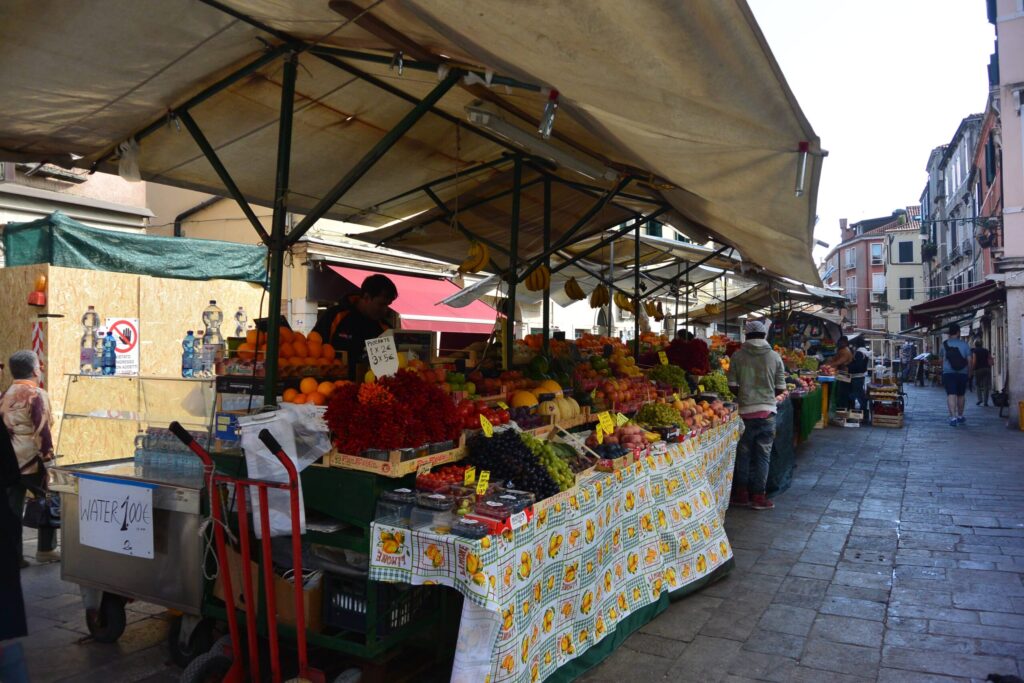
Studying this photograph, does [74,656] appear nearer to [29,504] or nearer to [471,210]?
[29,504]

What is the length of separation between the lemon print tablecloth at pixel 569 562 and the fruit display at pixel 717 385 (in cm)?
262

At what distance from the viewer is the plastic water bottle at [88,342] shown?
8711mm

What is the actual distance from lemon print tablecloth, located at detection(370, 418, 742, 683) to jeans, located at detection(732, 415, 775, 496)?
2445 mm

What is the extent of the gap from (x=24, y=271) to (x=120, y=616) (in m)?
5.94

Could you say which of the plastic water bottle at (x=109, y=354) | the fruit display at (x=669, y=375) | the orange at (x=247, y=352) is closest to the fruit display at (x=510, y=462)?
the orange at (x=247, y=352)

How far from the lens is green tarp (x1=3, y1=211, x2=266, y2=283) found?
844cm

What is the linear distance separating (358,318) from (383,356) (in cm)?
155

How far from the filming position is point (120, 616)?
14.1ft

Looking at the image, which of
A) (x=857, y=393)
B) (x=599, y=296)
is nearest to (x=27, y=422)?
(x=599, y=296)

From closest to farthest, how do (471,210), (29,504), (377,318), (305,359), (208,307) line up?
(305,359) → (377,318) → (29,504) → (471,210) → (208,307)

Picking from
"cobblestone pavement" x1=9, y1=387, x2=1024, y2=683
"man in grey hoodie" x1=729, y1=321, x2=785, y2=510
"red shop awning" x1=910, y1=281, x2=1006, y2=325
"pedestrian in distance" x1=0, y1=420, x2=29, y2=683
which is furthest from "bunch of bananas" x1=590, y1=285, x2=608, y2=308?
"red shop awning" x1=910, y1=281, x2=1006, y2=325

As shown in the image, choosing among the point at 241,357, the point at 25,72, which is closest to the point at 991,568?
the point at 241,357

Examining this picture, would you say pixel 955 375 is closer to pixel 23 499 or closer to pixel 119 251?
pixel 119 251

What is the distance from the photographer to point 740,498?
7918mm
